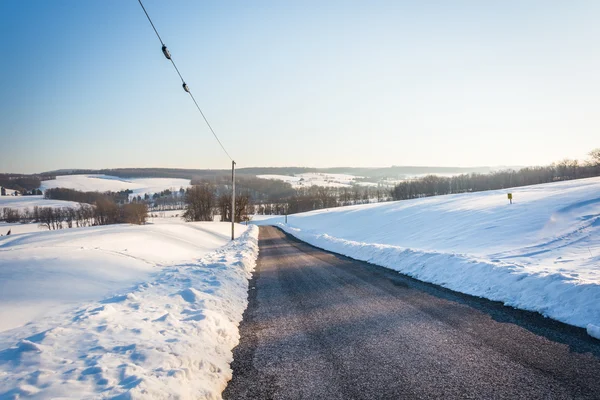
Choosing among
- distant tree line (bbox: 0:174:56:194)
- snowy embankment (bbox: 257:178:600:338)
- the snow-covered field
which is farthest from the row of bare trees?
snowy embankment (bbox: 257:178:600:338)

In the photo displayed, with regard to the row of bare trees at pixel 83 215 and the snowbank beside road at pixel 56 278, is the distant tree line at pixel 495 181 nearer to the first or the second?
the row of bare trees at pixel 83 215

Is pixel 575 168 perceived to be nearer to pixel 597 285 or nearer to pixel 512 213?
Result: pixel 512 213

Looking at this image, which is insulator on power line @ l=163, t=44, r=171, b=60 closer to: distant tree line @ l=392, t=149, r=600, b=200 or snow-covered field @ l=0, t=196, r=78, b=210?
distant tree line @ l=392, t=149, r=600, b=200

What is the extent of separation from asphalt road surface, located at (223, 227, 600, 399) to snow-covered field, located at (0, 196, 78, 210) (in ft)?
604

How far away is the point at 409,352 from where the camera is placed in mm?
4691

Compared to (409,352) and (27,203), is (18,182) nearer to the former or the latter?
(27,203)

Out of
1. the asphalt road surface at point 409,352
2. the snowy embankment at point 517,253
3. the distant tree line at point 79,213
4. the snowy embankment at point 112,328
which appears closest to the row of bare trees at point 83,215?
the distant tree line at point 79,213

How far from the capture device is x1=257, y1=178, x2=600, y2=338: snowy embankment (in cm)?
646

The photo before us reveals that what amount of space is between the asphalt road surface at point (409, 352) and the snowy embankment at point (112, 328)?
1.96 ft

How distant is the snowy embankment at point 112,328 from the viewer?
3.80m

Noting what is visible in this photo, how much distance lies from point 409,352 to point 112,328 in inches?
199

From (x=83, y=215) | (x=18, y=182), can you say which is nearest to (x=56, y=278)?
(x=83, y=215)

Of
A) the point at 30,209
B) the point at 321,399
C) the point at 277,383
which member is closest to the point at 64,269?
the point at 277,383

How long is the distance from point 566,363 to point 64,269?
38.5ft
